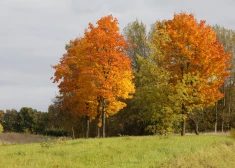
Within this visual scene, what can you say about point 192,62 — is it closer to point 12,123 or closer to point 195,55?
point 195,55

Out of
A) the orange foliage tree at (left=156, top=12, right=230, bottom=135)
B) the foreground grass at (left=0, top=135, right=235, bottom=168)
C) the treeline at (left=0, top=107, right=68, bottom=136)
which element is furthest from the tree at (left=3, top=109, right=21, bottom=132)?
the foreground grass at (left=0, top=135, right=235, bottom=168)

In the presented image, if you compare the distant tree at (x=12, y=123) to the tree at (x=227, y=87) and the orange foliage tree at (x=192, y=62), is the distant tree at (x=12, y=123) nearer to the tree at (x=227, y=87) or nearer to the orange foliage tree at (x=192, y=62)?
the tree at (x=227, y=87)

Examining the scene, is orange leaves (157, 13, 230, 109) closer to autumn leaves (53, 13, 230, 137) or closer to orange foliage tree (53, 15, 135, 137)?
autumn leaves (53, 13, 230, 137)

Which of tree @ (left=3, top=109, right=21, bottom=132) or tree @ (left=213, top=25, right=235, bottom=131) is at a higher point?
tree @ (left=213, top=25, right=235, bottom=131)

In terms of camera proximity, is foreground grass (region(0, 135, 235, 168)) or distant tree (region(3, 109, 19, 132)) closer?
foreground grass (region(0, 135, 235, 168))

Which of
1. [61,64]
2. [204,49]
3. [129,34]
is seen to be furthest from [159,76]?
[129,34]

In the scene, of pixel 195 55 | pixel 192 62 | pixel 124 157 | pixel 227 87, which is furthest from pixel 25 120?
pixel 124 157

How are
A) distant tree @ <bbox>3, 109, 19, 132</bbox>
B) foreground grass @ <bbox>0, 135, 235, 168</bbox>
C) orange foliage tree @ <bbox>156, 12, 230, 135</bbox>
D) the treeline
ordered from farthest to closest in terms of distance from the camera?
1. distant tree @ <bbox>3, 109, 19, 132</bbox>
2. the treeline
3. orange foliage tree @ <bbox>156, 12, 230, 135</bbox>
4. foreground grass @ <bbox>0, 135, 235, 168</bbox>

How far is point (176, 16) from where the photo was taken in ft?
106

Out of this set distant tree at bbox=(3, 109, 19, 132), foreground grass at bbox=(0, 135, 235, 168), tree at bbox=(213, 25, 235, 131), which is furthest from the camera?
distant tree at bbox=(3, 109, 19, 132)

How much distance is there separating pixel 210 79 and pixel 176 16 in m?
7.28

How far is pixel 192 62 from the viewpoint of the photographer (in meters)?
31.1

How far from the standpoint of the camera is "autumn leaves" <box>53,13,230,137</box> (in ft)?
101

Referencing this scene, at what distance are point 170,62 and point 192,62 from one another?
7.47ft
